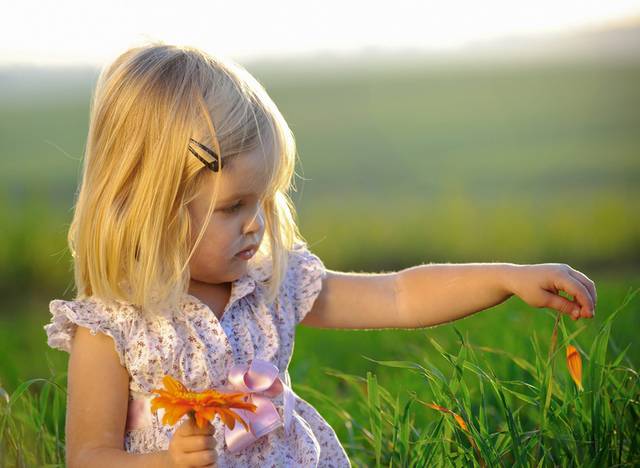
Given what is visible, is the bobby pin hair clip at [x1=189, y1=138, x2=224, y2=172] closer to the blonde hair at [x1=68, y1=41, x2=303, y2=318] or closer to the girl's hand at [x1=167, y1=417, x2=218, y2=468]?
the blonde hair at [x1=68, y1=41, x2=303, y2=318]

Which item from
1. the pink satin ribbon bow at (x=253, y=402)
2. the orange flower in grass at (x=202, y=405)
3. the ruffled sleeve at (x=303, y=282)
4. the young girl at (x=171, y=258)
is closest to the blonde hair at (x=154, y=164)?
the young girl at (x=171, y=258)

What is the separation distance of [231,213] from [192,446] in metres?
0.52

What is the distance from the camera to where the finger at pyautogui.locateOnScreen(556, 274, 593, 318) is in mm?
1912

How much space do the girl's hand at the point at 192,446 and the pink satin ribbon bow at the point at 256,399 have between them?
1.10 feet

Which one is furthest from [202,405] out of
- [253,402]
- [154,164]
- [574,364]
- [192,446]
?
[574,364]

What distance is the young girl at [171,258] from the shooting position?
1.90 m

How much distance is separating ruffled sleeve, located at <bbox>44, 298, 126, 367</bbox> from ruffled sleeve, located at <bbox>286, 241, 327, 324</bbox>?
44 centimetres

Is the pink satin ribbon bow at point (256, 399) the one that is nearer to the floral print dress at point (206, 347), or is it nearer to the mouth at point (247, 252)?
the floral print dress at point (206, 347)

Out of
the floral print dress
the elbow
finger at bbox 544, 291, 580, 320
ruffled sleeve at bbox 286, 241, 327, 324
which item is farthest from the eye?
finger at bbox 544, 291, 580, 320

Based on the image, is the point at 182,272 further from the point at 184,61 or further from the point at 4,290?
the point at 4,290

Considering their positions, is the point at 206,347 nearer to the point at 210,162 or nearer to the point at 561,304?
the point at 210,162

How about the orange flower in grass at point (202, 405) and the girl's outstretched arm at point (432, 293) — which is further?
the girl's outstretched arm at point (432, 293)

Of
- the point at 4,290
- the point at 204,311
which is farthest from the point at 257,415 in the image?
the point at 4,290

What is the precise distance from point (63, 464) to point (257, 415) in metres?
0.51
